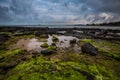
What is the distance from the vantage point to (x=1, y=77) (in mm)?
10164

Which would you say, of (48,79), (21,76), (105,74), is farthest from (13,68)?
(105,74)

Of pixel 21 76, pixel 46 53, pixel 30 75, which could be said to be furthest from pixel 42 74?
pixel 46 53

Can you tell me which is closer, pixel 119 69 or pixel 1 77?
pixel 1 77

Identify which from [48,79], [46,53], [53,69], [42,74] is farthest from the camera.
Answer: [46,53]

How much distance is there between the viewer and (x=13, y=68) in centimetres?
1158

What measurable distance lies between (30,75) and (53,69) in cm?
170

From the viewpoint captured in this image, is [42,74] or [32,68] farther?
[32,68]

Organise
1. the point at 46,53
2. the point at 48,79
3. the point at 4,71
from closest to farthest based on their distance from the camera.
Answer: the point at 48,79, the point at 4,71, the point at 46,53

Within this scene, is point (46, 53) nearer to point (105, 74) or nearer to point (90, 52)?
point (90, 52)

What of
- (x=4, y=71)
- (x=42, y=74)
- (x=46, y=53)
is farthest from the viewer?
(x=46, y=53)

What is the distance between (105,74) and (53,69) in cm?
390

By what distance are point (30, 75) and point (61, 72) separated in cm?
211

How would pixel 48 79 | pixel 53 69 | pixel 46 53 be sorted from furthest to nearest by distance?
pixel 46 53 < pixel 53 69 < pixel 48 79

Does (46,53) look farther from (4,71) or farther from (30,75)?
(30,75)
